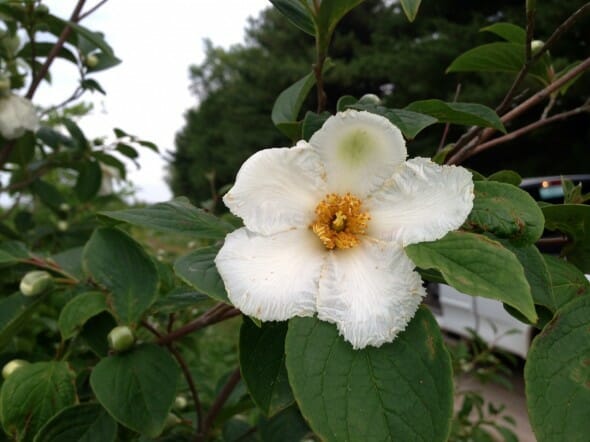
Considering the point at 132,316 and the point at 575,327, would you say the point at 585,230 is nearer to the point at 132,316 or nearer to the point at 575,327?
the point at 575,327

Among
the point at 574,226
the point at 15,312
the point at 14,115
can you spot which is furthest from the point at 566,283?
the point at 14,115

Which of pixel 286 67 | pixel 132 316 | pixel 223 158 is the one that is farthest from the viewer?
pixel 223 158

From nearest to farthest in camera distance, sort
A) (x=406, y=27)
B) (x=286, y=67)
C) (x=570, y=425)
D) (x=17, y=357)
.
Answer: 1. (x=570, y=425)
2. (x=17, y=357)
3. (x=406, y=27)
4. (x=286, y=67)

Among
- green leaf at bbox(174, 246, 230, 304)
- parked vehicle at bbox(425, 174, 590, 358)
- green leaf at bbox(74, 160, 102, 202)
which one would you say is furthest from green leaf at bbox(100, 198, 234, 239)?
parked vehicle at bbox(425, 174, 590, 358)

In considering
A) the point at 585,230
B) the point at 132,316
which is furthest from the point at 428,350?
the point at 132,316

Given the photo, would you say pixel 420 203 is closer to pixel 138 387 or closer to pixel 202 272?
pixel 202 272

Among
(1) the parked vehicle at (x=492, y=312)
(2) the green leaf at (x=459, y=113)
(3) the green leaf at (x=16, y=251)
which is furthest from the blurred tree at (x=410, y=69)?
(2) the green leaf at (x=459, y=113)

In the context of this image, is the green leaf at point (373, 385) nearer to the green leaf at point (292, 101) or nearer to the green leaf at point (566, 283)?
the green leaf at point (566, 283)
